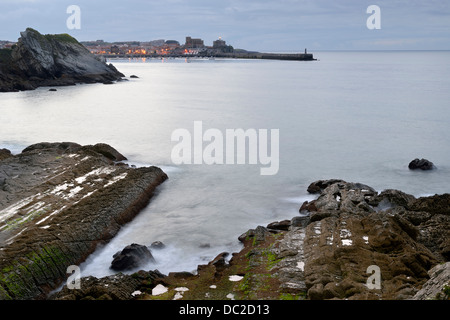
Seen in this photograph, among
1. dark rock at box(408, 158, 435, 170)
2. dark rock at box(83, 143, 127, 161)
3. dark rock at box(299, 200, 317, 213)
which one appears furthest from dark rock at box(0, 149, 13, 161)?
dark rock at box(408, 158, 435, 170)

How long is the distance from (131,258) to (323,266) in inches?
168

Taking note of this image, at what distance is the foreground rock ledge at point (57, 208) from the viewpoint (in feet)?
28.1

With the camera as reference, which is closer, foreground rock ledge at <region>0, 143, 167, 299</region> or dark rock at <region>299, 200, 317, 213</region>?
foreground rock ledge at <region>0, 143, 167, 299</region>

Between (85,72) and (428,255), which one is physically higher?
(85,72)

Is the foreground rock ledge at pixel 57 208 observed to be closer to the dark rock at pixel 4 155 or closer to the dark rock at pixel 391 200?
the dark rock at pixel 4 155

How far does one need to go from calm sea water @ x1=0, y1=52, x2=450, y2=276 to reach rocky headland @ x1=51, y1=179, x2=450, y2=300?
3.66 feet

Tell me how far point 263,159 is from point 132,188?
26.1 ft

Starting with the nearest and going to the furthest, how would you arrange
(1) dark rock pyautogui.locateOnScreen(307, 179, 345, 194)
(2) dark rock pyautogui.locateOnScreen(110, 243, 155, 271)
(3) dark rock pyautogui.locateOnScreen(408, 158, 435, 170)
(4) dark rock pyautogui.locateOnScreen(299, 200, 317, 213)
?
(2) dark rock pyautogui.locateOnScreen(110, 243, 155, 271)
(4) dark rock pyautogui.locateOnScreen(299, 200, 317, 213)
(1) dark rock pyautogui.locateOnScreen(307, 179, 345, 194)
(3) dark rock pyautogui.locateOnScreen(408, 158, 435, 170)

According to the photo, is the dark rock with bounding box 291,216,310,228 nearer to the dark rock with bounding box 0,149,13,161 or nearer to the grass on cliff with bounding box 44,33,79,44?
the dark rock with bounding box 0,149,13,161

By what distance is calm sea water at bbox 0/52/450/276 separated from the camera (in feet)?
39.4

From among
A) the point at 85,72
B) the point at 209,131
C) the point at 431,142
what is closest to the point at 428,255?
the point at 431,142

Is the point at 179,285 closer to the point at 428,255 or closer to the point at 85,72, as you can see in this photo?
the point at 428,255

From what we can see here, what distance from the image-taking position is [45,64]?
59.5m
